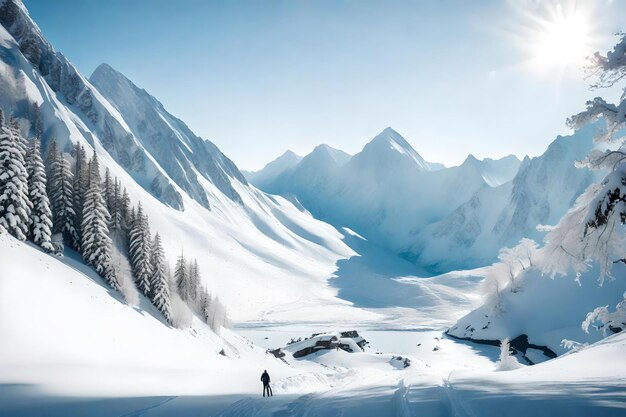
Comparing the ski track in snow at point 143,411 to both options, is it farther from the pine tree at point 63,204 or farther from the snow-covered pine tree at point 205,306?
the snow-covered pine tree at point 205,306

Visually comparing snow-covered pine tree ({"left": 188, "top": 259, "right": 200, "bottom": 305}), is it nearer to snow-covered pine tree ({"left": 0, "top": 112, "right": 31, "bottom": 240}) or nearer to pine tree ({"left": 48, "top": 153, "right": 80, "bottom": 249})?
pine tree ({"left": 48, "top": 153, "right": 80, "bottom": 249})

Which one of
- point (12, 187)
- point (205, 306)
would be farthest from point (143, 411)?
point (205, 306)

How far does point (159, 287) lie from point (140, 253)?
189 inches

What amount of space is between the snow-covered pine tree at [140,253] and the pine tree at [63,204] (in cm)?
605

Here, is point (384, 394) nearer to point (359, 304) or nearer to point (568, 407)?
point (568, 407)

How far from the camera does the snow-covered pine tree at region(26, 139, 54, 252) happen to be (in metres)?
36.9

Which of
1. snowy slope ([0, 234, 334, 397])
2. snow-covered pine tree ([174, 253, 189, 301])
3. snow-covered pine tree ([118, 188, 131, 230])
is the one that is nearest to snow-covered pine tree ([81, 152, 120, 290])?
snowy slope ([0, 234, 334, 397])

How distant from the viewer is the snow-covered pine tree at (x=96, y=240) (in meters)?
41.6

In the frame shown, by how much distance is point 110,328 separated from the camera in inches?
1133

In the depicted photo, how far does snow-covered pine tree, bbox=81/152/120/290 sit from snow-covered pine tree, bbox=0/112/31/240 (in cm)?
716

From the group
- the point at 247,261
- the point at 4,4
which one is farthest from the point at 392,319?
the point at 4,4

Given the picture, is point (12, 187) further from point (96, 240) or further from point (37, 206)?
point (96, 240)

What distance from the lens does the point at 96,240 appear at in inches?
1662

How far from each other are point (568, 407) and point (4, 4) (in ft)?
733
